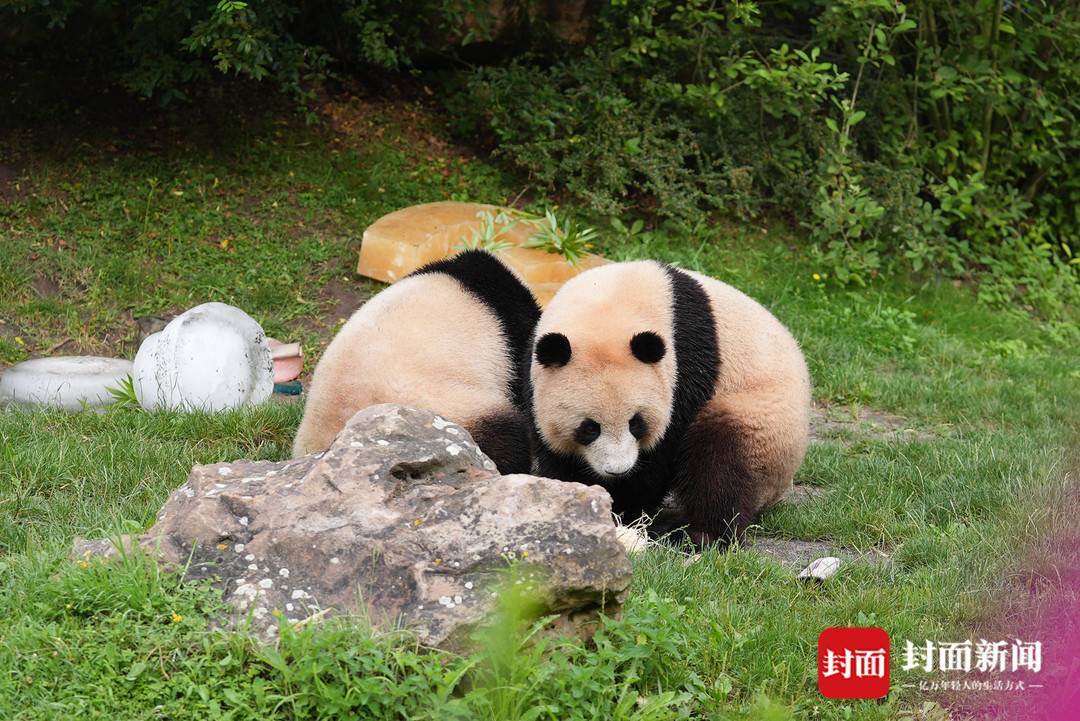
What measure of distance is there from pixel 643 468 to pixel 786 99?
206 inches

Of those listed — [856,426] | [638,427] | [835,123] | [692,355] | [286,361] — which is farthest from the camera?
[835,123]

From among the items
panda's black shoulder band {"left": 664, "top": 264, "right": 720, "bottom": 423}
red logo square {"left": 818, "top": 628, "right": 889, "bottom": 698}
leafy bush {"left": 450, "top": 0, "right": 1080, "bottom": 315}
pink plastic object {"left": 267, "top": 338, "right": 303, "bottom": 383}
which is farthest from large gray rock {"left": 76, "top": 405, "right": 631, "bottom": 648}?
leafy bush {"left": 450, "top": 0, "right": 1080, "bottom": 315}

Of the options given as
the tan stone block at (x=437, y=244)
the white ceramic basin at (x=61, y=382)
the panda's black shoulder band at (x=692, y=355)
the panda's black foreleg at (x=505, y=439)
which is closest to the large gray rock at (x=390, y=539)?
the panda's black foreleg at (x=505, y=439)

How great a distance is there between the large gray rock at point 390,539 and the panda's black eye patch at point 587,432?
3.36 feet

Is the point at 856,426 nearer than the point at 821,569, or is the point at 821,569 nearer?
the point at 821,569

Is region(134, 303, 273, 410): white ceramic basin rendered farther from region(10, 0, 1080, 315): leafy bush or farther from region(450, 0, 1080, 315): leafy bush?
region(450, 0, 1080, 315): leafy bush

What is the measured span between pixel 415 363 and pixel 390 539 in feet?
5.13

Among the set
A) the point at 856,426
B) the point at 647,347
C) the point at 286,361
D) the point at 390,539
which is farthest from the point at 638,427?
the point at 286,361

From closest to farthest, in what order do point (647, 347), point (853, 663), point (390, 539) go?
1. point (390, 539)
2. point (853, 663)
3. point (647, 347)

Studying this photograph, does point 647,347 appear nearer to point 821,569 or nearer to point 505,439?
point 505,439

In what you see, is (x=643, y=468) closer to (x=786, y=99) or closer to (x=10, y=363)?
(x=10, y=363)

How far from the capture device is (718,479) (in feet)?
16.5

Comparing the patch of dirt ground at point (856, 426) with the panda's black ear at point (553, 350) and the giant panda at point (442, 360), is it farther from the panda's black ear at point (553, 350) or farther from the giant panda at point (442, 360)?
the panda's black ear at point (553, 350)

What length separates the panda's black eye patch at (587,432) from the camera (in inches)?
187
